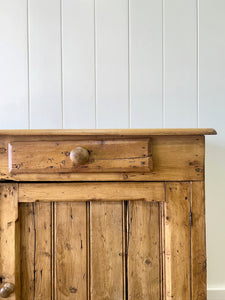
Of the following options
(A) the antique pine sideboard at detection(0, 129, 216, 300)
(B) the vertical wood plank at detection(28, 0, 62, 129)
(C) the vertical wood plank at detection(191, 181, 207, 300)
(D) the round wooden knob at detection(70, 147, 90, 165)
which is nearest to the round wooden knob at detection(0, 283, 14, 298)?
(A) the antique pine sideboard at detection(0, 129, 216, 300)

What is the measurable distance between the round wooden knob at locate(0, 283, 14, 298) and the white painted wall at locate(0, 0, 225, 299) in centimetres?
67

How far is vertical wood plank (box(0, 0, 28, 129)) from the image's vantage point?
124 centimetres

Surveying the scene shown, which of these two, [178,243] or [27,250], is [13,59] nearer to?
[27,250]

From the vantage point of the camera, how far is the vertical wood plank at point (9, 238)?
77 cm

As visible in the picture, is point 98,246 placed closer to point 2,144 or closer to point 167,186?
point 167,186

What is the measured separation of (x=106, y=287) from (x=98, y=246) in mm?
115

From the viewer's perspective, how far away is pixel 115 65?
124cm

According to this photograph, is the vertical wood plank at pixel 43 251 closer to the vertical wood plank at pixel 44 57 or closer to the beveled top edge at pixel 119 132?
the beveled top edge at pixel 119 132

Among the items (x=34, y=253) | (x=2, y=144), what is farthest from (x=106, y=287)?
(x=2, y=144)

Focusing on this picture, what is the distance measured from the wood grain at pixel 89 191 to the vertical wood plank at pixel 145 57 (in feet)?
1.69

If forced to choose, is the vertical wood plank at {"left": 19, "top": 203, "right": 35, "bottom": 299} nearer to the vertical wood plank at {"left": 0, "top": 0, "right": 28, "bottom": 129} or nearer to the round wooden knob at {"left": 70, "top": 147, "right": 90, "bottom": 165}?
the round wooden knob at {"left": 70, "top": 147, "right": 90, "bottom": 165}

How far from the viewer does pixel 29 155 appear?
0.77 meters

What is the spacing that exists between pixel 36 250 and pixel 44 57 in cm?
82

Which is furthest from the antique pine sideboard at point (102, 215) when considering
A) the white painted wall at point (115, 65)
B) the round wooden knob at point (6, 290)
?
the white painted wall at point (115, 65)
